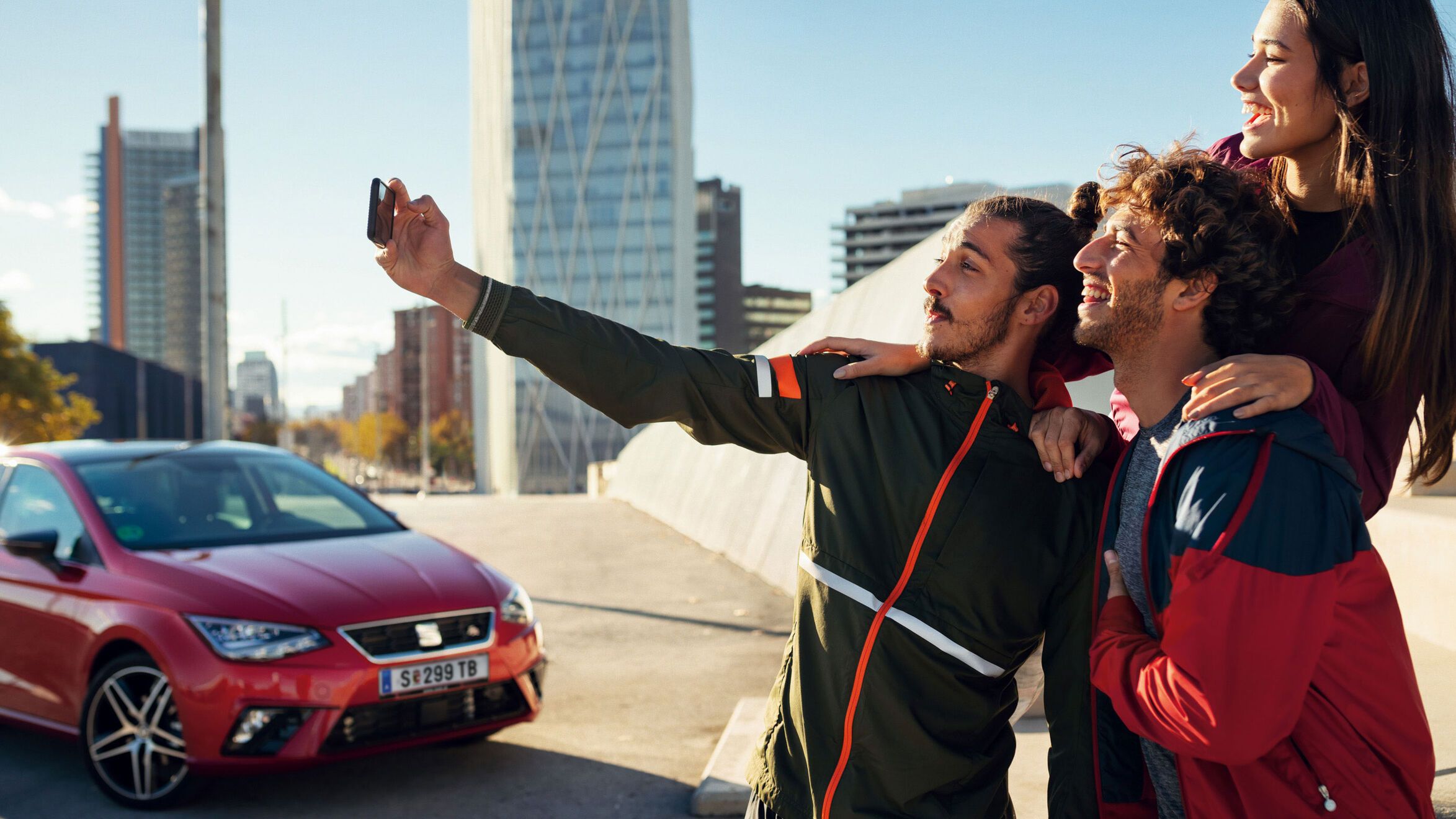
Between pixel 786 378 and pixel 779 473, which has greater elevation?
pixel 786 378

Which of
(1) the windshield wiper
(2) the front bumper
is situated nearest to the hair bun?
(2) the front bumper

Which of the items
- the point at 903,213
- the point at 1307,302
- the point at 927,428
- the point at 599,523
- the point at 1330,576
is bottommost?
the point at 599,523

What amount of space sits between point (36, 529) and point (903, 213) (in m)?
157

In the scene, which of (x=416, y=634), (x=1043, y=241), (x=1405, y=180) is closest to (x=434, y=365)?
(x=416, y=634)

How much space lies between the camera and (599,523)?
17266 mm

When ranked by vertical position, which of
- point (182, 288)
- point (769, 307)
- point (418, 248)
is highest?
point (182, 288)

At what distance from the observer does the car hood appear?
4508 millimetres

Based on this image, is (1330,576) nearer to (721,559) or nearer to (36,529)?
(36,529)

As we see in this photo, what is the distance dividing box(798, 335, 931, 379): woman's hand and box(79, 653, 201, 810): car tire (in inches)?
139

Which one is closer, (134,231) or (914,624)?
(914,624)

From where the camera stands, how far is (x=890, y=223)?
15700 centimetres

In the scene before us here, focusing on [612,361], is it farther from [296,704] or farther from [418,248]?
[296,704]

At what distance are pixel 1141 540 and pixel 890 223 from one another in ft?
523

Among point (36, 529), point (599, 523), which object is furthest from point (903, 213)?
point (36, 529)
